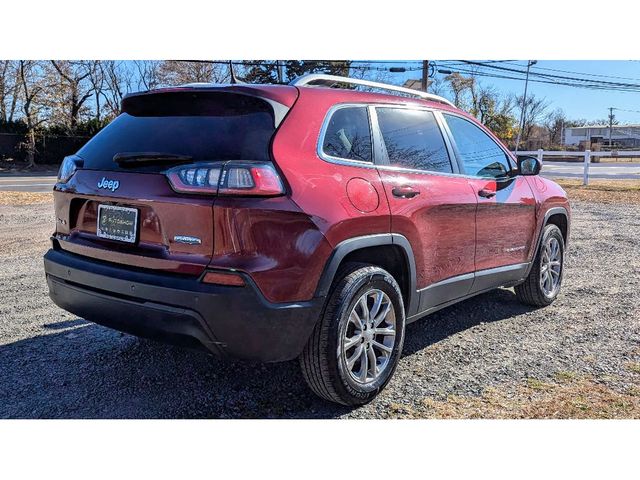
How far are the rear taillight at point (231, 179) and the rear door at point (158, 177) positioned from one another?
23 mm

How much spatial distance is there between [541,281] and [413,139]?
227 centimetres

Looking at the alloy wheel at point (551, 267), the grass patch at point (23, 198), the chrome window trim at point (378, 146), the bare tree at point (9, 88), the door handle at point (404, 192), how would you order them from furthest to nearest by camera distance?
the bare tree at point (9, 88) → the grass patch at point (23, 198) → the alloy wheel at point (551, 267) → the door handle at point (404, 192) → the chrome window trim at point (378, 146)

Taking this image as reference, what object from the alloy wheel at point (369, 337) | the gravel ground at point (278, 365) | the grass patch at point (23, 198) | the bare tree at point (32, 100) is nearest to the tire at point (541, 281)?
the gravel ground at point (278, 365)

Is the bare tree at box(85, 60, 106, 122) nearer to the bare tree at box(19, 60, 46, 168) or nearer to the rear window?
the bare tree at box(19, 60, 46, 168)

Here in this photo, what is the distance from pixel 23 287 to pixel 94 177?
306 cm

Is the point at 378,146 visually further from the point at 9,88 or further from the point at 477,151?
the point at 9,88

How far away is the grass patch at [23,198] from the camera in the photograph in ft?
43.0

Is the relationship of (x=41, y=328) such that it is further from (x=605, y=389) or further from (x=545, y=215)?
(x=545, y=215)

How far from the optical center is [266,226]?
2.39 meters

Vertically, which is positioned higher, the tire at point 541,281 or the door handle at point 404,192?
the door handle at point 404,192

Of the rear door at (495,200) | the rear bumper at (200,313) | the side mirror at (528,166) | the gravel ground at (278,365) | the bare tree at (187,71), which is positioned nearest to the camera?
the rear bumper at (200,313)

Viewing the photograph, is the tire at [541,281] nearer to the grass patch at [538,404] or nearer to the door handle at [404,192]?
the grass patch at [538,404]

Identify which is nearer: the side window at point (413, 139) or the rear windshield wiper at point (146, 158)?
the rear windshield wiper at point (146, 158)

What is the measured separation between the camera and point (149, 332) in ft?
8.26
